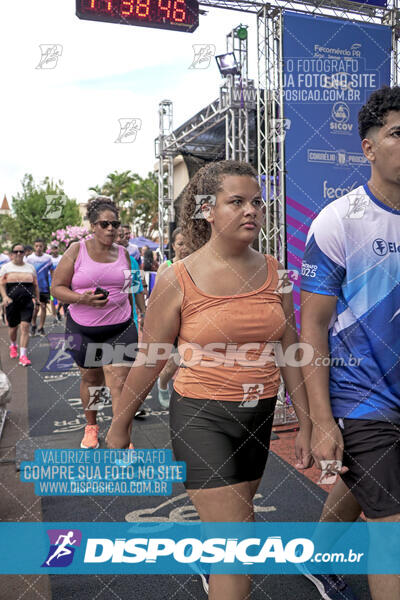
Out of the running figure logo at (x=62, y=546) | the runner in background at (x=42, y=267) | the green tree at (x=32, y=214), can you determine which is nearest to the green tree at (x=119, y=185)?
the green tree at (x=32, y=214)

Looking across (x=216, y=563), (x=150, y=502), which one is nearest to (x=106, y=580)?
(x=150, y=502)

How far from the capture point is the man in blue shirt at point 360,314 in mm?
1775

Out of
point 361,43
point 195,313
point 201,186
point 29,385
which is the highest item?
point 361,43

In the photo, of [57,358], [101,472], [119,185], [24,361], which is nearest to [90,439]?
[101,472]

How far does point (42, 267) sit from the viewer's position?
1128cm

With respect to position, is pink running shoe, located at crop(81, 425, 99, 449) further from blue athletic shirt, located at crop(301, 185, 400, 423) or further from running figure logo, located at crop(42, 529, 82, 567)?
blue athletic shirt, located at crop(301, 185, 400, 423)

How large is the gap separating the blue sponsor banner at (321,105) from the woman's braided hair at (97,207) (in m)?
1.87

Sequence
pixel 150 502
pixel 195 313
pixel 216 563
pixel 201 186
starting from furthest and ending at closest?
pixel 150 502, pixel 201 186, pixel 195 313, pixel 216 563

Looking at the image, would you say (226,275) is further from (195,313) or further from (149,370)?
(149,370)

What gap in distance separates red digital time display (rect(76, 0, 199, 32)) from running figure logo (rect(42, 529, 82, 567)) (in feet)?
14.0

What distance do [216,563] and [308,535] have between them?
4.75 feet

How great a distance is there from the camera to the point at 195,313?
6.13 feet

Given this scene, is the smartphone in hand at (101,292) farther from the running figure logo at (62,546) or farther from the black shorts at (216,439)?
the black shorts at (216,439)

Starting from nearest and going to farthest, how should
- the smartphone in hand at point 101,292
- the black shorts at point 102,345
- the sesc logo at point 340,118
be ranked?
the smartphone in hand at point 101,292
the black shorts at point 102,345
the sesc logo at point 340,118
